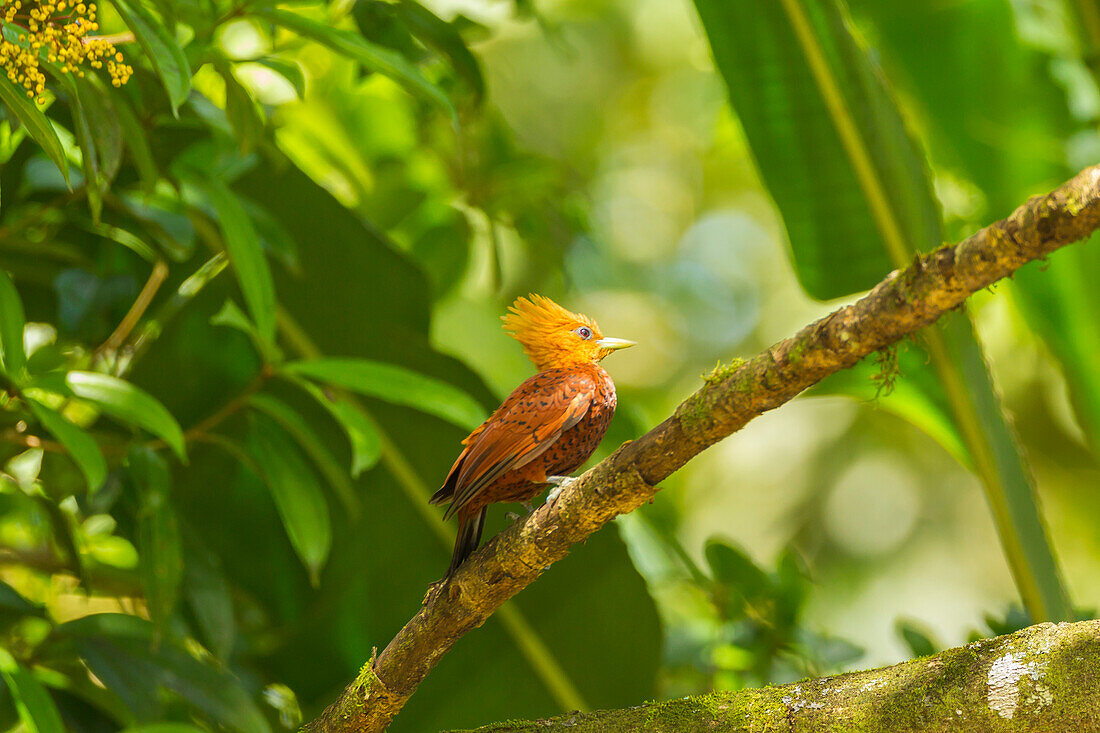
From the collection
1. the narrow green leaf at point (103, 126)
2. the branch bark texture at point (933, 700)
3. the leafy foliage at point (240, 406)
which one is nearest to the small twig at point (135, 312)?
the leafy foliage at point (240, 406)

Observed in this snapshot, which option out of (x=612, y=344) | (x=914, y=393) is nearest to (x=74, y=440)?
(x=612, y=344)

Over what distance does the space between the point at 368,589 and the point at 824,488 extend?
7483 mm

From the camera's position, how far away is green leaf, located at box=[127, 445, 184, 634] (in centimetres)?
178

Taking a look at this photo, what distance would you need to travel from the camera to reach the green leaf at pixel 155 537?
1783mm

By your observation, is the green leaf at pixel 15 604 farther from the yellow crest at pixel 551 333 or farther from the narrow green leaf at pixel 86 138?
the yellow crest at pixel 551 333

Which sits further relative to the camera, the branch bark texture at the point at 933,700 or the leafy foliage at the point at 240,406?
the leafy foliage at the point at 240,406

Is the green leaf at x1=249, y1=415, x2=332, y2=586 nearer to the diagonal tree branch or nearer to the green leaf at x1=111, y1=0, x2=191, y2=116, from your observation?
the diagonal tree branch

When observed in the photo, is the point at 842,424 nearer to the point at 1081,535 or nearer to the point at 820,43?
the point at 1081,535

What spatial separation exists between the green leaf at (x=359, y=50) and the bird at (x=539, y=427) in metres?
0.52

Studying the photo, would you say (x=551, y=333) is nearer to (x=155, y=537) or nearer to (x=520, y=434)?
(x=520, y=434)

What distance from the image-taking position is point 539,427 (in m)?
1.26

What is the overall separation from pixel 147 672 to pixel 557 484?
1015 millimetres

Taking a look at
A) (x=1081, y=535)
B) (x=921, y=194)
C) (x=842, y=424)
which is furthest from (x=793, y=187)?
(x=842, y=424)

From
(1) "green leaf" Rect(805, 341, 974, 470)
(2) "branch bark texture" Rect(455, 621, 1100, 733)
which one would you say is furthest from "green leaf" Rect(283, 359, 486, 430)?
(1) "green leaf" Rect(805, 341, 974, 470)
